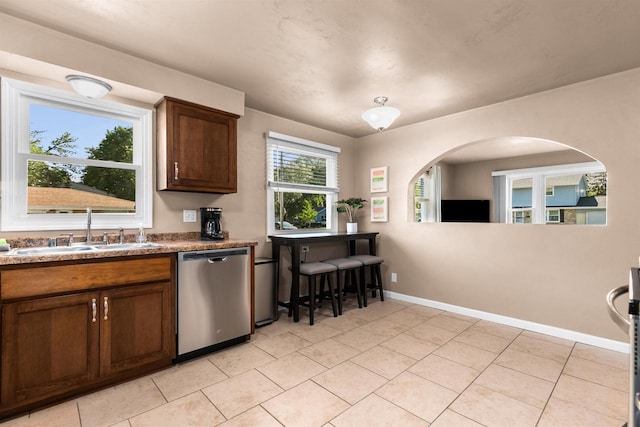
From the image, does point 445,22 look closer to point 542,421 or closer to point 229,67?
point 229,67

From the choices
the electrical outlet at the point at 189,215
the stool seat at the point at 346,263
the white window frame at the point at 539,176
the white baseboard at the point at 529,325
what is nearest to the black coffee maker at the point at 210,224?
the electrical outlet at the point at 189,215

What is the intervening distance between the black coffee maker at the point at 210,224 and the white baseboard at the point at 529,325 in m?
2.62

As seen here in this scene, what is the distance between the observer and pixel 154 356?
2305 millimetres

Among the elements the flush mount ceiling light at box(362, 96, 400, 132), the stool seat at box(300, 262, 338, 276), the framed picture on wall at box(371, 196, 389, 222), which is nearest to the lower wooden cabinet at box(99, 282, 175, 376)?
the stool seat at box(300, 262, 338, 276)

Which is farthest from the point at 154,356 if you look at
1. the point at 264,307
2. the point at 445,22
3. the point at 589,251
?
the point at 589,251

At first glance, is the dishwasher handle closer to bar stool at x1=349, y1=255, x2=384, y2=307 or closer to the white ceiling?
the white ceiling

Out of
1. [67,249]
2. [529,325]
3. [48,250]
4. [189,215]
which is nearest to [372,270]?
[529,325]

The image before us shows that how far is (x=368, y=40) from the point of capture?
2197mm

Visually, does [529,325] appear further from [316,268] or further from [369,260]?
[316,268]

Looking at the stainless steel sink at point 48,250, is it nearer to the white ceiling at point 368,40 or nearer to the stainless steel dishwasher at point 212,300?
the stainless steel dishwasher at point 212,300

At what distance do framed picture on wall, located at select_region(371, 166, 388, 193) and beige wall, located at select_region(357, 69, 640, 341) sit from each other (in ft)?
0.29

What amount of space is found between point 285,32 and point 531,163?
227 inches

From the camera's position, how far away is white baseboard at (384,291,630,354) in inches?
108

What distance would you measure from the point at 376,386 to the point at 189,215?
222 centimetres
